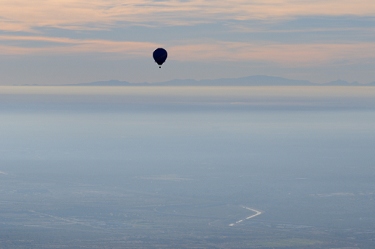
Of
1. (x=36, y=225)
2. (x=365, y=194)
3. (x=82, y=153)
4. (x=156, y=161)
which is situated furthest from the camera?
(x=82, y=153)

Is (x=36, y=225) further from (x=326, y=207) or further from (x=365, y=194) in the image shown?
(x=365, y=194)

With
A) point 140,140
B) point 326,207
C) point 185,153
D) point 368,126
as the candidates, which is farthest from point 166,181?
point 368,126

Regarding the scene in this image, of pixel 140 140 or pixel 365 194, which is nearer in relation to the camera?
pixel 365 194

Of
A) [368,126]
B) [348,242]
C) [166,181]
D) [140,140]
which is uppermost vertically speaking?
[368,126]

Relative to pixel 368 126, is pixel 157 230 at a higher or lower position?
lower

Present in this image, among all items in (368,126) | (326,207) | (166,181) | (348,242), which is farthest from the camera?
(368,126)

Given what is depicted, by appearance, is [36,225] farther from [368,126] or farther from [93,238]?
[368,126]

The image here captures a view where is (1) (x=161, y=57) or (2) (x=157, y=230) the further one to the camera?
(1) (x=161, y=57)

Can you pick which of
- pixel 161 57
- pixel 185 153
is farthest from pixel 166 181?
pixel 185 153

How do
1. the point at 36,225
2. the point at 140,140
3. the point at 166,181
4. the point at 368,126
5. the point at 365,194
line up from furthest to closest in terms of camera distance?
1. the point at 368,126
2. the point at 140,140
3. the point at 166,181
4. the point at 365,194
5. the point at 36,225
